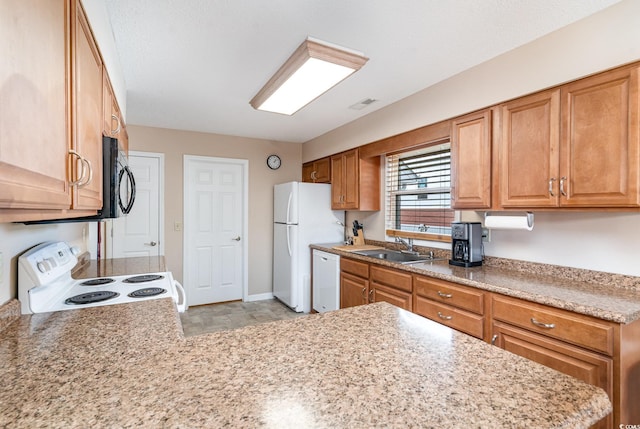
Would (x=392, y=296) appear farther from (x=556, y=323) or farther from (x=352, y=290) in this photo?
(x=556, y=323)

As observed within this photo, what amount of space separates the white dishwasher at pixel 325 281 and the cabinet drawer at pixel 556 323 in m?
1.83

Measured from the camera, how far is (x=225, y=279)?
452cm

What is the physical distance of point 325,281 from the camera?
12.2 feet

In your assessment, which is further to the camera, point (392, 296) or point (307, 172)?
point (307, 172)

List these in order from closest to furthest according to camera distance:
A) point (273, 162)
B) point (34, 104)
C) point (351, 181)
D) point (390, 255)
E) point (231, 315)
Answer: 1. point (34, 104)
2. point (390, 255)
3. point (351, 181)
4. point (231, 315)
5. point (273, 162)

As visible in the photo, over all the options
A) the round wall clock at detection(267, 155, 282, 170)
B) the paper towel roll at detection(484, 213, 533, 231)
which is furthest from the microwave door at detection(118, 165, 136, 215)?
the round wall clock at detection(267, 155, 282, 170)

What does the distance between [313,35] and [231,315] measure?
3353 millimetres

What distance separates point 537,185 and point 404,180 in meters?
1.59

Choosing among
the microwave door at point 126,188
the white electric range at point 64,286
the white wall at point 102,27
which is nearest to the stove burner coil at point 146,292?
the white electric range at point 64,286

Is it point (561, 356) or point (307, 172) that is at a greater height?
point (307, 172)

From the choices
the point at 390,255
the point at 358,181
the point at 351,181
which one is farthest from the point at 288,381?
the point at 351,181

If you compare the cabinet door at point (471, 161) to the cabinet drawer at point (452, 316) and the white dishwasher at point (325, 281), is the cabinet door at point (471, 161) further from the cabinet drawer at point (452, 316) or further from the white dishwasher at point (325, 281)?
the white dishwasher at point (325, 281)

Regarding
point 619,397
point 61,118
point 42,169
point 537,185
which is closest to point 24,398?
point 42,169

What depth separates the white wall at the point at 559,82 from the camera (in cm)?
169
